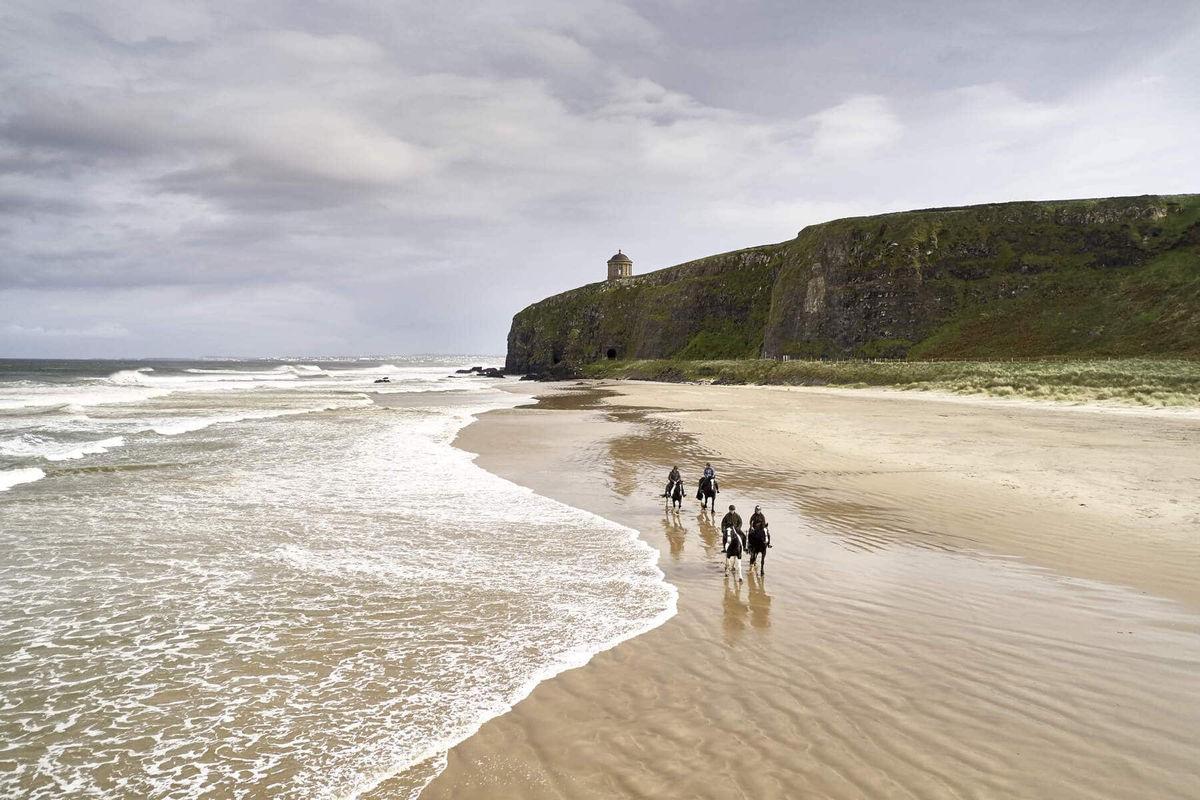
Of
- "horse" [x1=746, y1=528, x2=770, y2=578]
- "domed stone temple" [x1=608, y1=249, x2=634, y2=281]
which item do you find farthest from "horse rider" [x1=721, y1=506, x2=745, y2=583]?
"domed stone temple" [x1=608, y1=249, x2=634, y2=281]

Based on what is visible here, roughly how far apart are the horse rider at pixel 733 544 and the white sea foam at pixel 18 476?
1943 centimetres

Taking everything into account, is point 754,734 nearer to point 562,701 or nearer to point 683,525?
point 562,701

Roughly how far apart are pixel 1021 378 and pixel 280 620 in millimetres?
49005

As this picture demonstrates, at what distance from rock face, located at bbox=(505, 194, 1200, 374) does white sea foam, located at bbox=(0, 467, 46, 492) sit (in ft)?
241

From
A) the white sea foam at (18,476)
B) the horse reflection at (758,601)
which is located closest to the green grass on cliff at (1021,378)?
the horse reflection at (758,601)

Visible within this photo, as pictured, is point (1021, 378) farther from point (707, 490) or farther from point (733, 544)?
point (733, 544)

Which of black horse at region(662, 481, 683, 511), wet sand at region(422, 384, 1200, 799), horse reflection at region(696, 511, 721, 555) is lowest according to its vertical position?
horse reflection at region(696, 511, 721, 555)

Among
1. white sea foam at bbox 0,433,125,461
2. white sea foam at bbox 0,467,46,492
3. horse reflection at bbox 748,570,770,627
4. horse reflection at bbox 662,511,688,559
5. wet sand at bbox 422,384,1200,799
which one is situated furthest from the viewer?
white sea foam at bbox 0,433,125,461

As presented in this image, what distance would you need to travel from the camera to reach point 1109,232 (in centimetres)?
7675

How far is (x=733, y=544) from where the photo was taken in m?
10.0

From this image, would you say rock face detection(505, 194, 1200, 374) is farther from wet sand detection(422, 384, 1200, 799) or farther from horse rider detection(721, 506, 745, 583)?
horse rider detection(721, 506, 745, 583)

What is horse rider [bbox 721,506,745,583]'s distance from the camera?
10.1 metres

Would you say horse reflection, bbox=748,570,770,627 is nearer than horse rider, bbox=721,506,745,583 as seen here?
Yes

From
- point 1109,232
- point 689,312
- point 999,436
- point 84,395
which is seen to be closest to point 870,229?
point 1109,232
